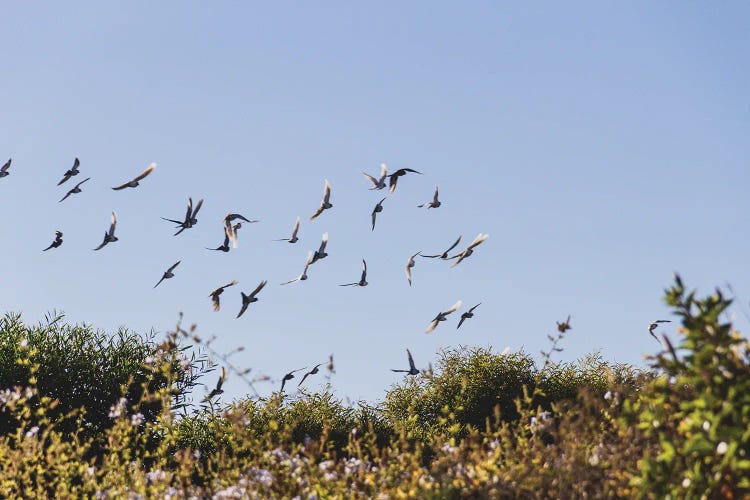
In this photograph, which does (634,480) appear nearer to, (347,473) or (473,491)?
(473,491)

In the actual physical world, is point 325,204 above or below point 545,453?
above

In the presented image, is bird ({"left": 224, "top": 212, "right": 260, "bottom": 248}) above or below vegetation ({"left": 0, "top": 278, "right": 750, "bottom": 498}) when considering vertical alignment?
above

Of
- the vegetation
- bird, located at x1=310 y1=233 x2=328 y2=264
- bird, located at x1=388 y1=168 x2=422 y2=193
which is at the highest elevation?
bird, located at x1=388 y1=168 x2=422 y2=193

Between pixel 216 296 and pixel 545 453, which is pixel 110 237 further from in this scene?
pixel 545 453

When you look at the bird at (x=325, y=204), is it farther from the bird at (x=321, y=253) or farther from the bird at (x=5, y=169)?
the bird at (x=5, y=169)

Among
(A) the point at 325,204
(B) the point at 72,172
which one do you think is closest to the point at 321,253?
(A) the point at 325,204

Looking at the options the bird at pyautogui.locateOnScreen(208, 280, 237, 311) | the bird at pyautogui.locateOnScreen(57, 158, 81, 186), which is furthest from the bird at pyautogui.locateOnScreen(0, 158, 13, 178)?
the bird at pyautogui.locateOnScreen(208, 280, 237, 311)

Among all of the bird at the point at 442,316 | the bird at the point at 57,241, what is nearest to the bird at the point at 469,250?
the bird at the point at 442,316

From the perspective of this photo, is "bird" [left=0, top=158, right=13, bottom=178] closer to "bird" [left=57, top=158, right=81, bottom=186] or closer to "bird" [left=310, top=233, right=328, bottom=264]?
"bird" [left=57, top=158, right=81, bottom=186]

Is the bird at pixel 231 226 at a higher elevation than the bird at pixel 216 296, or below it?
higher

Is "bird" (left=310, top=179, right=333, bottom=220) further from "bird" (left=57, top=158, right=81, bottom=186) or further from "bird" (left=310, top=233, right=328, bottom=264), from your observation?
"bird" (left=57, top=158, right=81, bottom=186)

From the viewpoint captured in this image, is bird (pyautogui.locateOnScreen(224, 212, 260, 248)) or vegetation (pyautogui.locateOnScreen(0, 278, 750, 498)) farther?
bird (pyautogui.locateOnScreen(224, 212, 260, 248))

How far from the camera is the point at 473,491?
7.25 m

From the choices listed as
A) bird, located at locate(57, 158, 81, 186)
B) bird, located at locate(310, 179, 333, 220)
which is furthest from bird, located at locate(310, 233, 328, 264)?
bird, located at locate(57, 158, 81, 186)
